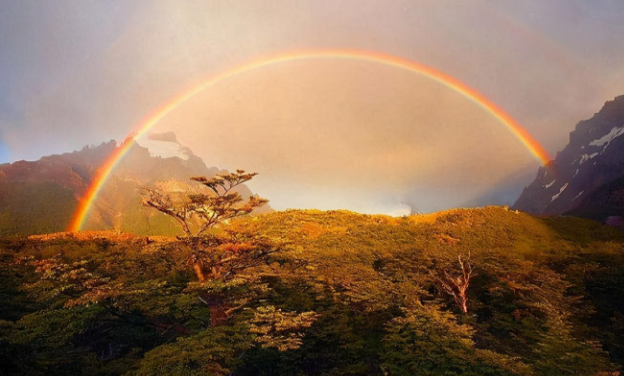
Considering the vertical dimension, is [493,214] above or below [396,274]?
above

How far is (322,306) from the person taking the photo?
19734 millimetres

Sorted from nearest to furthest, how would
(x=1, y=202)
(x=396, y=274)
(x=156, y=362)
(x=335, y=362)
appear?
(x=156, y=362), (x=335, y=362), (x=396, y=274), (x=1, y=202)

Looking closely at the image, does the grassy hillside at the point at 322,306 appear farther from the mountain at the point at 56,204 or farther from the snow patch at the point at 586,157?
the snow patch at the point at 586,157

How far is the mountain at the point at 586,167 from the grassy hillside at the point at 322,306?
8538cm

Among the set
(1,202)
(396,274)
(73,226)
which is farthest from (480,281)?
(1,202)

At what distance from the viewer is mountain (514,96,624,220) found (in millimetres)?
124244

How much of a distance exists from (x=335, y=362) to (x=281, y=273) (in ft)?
20.5

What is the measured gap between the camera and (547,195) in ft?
584

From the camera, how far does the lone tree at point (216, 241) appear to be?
15680mm

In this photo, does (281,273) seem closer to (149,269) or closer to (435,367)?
(149,269)

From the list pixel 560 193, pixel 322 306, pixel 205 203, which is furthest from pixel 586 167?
pixel 205 203

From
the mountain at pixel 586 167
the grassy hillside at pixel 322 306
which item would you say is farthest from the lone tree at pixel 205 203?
the mountain at pixel 586 167

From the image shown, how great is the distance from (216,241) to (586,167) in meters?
192

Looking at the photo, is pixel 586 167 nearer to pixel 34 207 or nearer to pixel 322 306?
pixel 322 306
